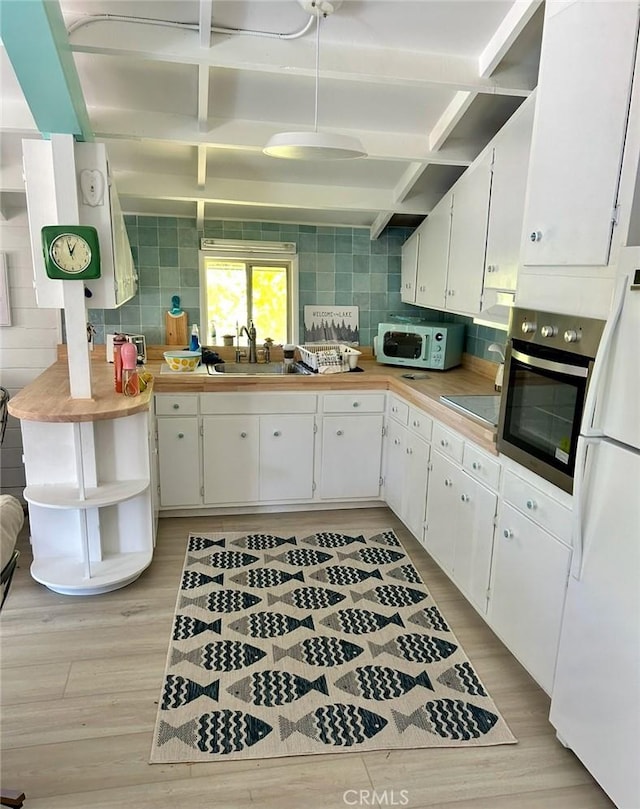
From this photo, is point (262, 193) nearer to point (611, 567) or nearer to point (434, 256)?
point (434, 256)

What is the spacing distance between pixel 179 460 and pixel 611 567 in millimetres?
2484

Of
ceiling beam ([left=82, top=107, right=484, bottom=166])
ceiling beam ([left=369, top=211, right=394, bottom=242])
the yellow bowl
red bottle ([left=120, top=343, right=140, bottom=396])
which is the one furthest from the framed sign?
red bottle ([left=120, top=343, right=140, bottom=396])

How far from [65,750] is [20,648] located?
2.06 ft

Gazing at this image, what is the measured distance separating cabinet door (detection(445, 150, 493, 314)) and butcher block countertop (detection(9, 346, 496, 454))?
0.51 m

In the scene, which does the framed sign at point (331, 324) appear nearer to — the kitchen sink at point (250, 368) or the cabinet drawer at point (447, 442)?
the kitchen sink at point (250, 368)

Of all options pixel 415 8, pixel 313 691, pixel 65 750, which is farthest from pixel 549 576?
pixel 415 8

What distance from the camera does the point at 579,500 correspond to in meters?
1.68

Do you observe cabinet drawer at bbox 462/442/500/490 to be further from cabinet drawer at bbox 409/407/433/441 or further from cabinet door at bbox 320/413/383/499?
cabinet door at bbox 320/413/383/499

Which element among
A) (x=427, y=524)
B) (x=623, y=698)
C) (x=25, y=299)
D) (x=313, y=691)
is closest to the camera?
(x=623, y=698)

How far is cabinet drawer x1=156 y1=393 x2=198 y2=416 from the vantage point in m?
3.34

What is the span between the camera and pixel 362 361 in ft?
13.6

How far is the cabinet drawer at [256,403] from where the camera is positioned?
3.39 m

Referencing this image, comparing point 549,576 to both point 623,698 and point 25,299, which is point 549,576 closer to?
point 623,698

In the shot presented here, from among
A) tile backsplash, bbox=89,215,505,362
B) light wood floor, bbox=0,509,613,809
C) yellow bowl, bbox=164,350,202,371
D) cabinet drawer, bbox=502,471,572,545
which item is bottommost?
light wood floor, bbox=0,509,613,809
